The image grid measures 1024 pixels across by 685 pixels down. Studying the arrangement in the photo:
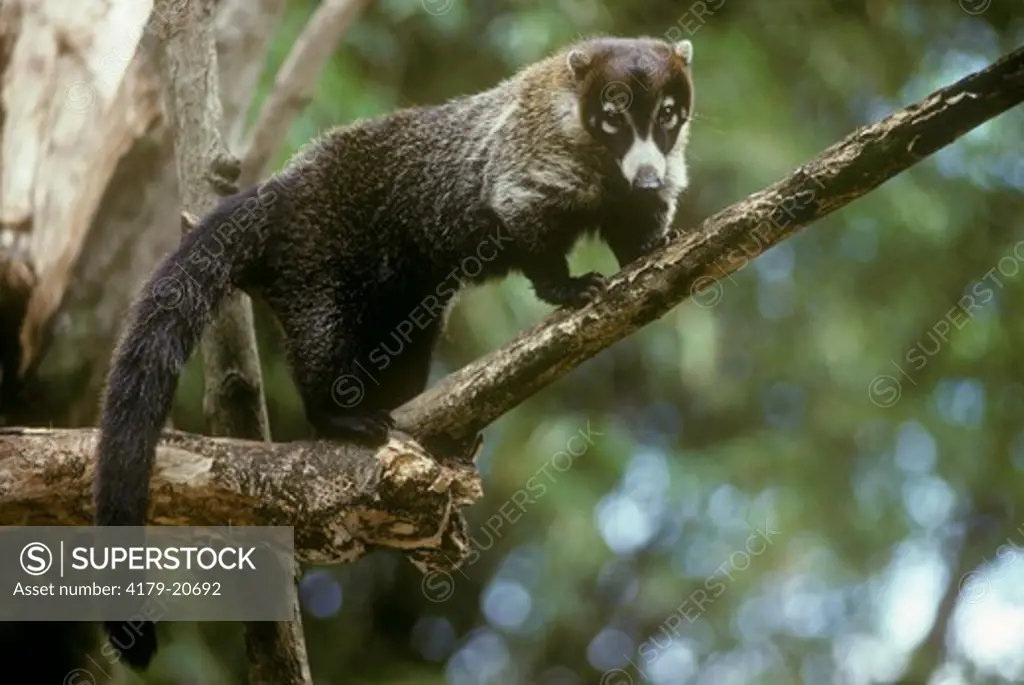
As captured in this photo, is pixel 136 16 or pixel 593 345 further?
pixel 136 16

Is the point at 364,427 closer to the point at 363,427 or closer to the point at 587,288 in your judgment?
the point at 363,427

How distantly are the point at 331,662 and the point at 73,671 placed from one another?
3.48ft

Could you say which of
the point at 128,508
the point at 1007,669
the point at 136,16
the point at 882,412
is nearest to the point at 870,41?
the point at 882,412

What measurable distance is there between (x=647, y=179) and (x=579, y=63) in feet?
1.46

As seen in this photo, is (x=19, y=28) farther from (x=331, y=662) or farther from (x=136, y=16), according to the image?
(x=331, y=662)

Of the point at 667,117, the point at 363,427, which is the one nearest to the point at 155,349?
the point at 363,427

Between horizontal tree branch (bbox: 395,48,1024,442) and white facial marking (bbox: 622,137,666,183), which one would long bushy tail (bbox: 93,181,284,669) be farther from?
white facial marking (bbox: 622,137,666,183)

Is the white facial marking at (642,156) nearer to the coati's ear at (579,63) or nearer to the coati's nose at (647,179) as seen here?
the coati's nose at (647,179)

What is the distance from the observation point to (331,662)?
4602mm

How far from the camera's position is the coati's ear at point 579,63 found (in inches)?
118

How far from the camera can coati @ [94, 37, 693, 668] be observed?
2797 mm

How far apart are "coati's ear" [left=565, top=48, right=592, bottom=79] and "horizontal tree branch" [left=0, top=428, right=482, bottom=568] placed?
1.03 metres

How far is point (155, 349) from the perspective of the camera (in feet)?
8.92

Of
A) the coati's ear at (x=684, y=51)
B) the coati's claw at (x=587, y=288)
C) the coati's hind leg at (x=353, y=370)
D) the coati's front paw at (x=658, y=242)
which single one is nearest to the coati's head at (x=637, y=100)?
the coati's ear at (x=684, y=51)
